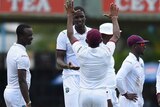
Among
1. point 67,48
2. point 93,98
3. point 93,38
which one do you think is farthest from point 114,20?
point 67,48

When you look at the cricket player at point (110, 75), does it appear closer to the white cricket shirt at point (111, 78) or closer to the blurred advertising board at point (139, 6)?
the white cricket shirt at point (111, 78)

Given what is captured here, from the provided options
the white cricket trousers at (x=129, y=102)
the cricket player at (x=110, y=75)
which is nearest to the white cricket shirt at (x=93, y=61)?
the cricket player at (x=110, y=75)

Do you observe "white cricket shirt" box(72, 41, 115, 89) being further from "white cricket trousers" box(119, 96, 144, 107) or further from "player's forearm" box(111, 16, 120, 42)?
"white cricket trousers" box(119, 96, 144, 107)

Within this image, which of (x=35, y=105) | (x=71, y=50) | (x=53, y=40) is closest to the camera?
(x=71, y=50)

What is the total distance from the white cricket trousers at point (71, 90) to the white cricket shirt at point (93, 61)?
115cm

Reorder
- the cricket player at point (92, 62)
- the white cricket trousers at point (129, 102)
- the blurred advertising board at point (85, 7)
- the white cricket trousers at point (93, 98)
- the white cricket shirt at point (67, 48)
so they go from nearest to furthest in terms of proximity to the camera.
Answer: the cricket player at point (92, 62)
the white cricket trousers at point (93, 98)
the white cricket shirt at point (67, 48)
the white cricket trousers at point (129, 102)
the blurred advertising board at point (85, 7)

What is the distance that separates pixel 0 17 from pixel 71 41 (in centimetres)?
984

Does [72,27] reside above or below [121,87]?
above

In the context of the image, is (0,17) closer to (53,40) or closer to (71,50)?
(71,50)

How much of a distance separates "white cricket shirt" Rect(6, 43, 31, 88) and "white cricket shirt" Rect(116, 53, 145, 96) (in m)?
2.09

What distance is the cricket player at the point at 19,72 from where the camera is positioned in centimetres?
1591

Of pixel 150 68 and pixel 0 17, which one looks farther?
pixel 150 68

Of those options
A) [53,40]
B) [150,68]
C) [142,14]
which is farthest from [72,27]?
[53,40]

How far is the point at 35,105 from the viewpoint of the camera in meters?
32.3
